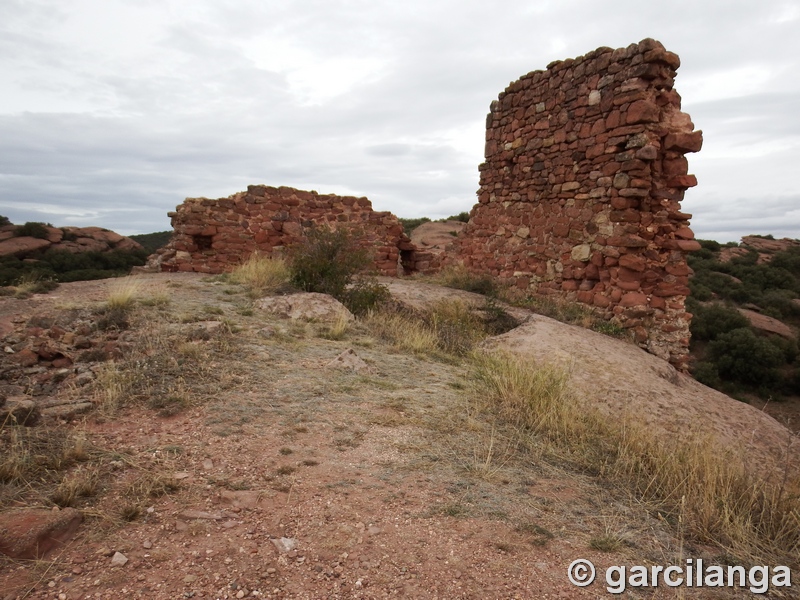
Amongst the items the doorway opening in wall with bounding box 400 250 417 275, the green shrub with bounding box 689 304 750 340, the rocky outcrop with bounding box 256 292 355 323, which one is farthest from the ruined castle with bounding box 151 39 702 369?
the green shrub with bounding box 689 304 750 340

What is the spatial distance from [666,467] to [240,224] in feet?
31.7

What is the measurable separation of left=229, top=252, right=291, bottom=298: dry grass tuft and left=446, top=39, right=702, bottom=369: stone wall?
170 inches

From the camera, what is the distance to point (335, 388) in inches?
160

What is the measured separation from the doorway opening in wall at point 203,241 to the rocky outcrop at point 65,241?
30.4ft

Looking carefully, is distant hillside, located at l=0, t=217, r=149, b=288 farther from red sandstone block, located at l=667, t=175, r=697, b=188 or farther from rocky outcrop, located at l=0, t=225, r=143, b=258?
red sandstone block, located at l=667, t=175, r=697, b=188

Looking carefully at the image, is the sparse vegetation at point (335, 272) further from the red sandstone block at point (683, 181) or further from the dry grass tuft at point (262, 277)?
the red sandstone block at point (683, 181)

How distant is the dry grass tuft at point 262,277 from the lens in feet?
24.0

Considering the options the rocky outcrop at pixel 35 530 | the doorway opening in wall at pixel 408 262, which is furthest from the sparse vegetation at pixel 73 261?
the rocky outcrop at pixel 35 530

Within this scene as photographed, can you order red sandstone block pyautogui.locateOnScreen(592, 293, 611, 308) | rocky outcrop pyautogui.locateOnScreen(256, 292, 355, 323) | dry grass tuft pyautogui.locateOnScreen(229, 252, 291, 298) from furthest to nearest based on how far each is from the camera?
dry grass tuft pyautogui.locateOnScreen(229, 252, 291, 298) < red sandstone block pyautogui.locateOnScreen(592, 293, 611, 308) < rocky outcrop pyautogui.locateOnScreen(256, 292, 355, 323)

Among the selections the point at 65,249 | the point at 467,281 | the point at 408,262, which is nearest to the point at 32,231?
the point at 65,249

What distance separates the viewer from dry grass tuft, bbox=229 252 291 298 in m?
7.31

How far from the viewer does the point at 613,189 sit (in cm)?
704

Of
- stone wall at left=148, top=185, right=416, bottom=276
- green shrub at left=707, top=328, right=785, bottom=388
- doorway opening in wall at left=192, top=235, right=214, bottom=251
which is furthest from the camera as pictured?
green shrub at left=707, top=328, right=785, bottom=388

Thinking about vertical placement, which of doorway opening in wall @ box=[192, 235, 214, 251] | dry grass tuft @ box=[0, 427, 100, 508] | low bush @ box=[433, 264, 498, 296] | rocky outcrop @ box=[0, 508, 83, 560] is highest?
doorway opening in wall @ box=[192, 235, 214, 251]
